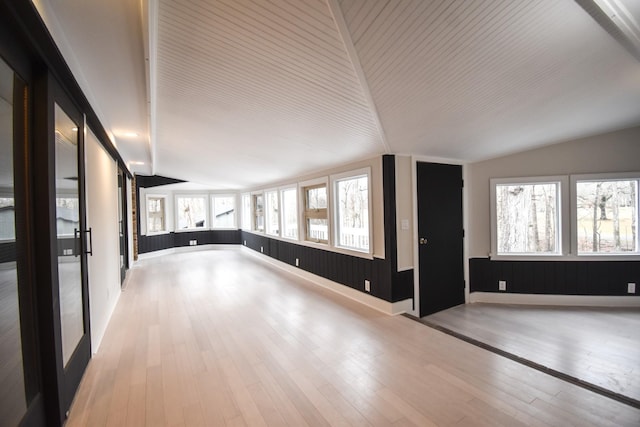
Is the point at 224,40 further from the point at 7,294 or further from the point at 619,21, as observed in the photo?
the point at 619,21

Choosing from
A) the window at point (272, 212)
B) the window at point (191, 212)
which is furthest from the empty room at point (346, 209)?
the window at point (191, 212)

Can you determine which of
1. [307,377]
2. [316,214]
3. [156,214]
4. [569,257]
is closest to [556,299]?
[569,257]

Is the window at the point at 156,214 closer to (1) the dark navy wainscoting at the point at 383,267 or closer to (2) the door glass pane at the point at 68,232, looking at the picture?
(1) the dark navy wainscoting at the point at 383,267

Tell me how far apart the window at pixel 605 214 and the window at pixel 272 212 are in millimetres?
5637

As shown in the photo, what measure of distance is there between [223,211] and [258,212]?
7.22 feet

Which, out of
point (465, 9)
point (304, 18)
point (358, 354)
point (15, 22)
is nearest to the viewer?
point (15, 22)

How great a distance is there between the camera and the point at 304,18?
1612mm

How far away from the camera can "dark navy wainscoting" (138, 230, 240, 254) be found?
812 centimetres

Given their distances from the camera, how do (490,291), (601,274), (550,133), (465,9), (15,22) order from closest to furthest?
(15,22)
(465,9)
(550,133)
(601,274)
(490,291)

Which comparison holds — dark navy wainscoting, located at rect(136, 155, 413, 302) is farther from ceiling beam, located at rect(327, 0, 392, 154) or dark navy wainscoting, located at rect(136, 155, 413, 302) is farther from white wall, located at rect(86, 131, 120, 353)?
white wall, located at rect(86, 131, 120, 353)

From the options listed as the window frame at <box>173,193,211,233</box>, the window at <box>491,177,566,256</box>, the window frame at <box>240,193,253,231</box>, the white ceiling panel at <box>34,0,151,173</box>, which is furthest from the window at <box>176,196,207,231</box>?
the window at <box>491,177,566,256</box>

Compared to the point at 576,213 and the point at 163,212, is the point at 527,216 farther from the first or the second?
the point at 163,212

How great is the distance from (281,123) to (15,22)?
6.90ft

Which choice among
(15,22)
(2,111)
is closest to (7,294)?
(2,111)
